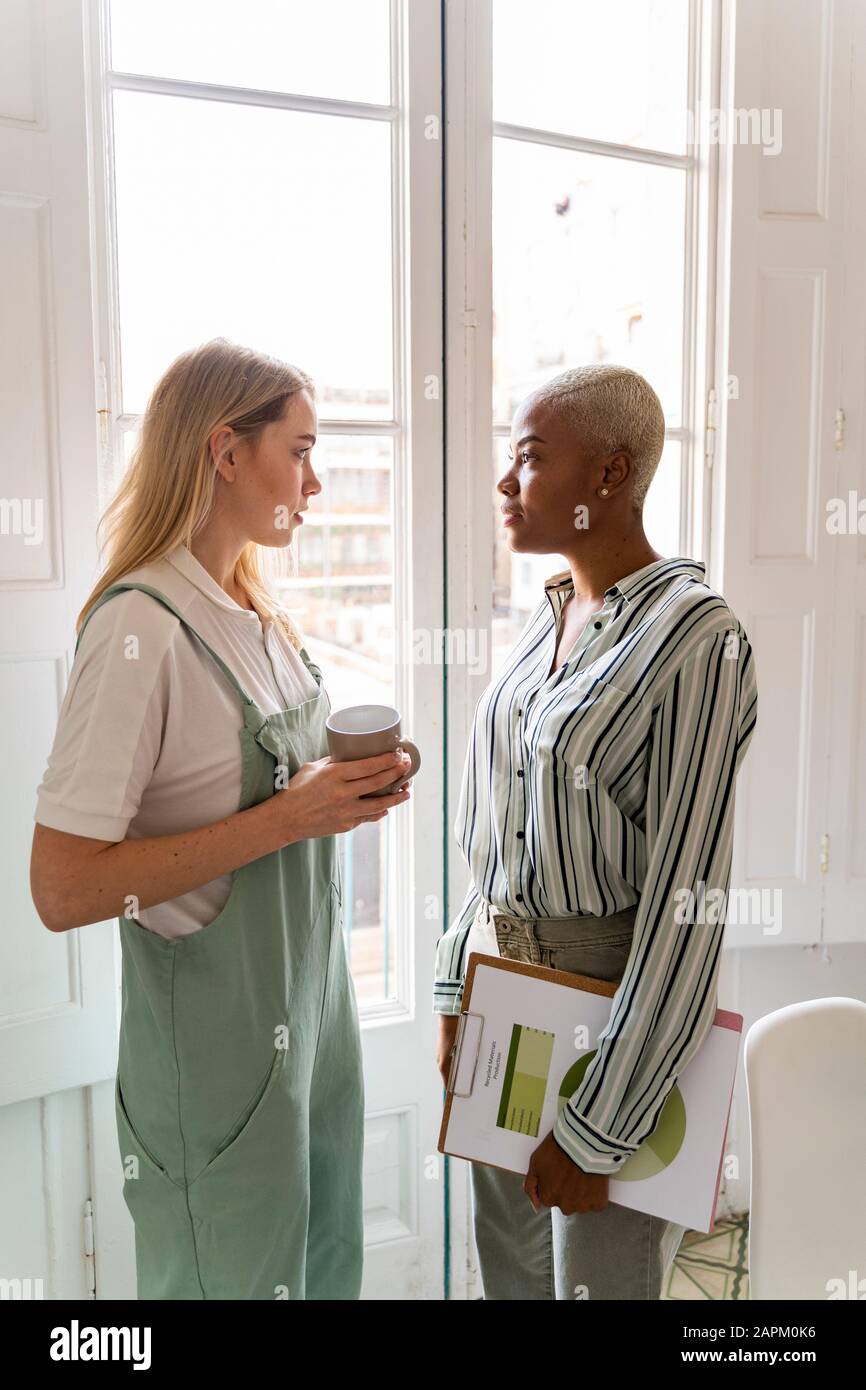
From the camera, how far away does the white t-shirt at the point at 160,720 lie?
4.10 ft

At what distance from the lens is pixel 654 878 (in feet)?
4.15

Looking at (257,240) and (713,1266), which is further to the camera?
(713,1266)

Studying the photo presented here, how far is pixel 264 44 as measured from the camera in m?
1.90

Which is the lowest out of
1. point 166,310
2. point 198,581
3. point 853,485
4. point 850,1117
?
point 850,1117

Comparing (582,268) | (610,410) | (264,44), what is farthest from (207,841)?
(582,268)

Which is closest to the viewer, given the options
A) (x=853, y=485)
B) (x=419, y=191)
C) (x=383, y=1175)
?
(x=419, y=191)

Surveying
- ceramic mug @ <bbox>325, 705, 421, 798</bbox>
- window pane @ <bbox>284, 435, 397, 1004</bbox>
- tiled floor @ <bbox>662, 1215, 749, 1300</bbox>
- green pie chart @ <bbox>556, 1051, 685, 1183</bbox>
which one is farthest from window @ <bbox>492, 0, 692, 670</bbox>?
tiled floor @ <bbox>662, 1215, 749, 1300</bbox>

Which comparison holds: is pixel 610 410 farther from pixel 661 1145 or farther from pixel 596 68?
pixel 596 68

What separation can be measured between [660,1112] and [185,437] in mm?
1024

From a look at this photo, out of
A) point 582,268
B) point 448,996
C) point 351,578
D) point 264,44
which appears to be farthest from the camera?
point 582,268

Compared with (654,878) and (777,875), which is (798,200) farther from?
(654,878)

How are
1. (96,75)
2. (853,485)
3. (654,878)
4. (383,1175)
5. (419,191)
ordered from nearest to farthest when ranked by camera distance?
(654,878) < (96,75) < (419,191) < (383,1175) < (853,485)
